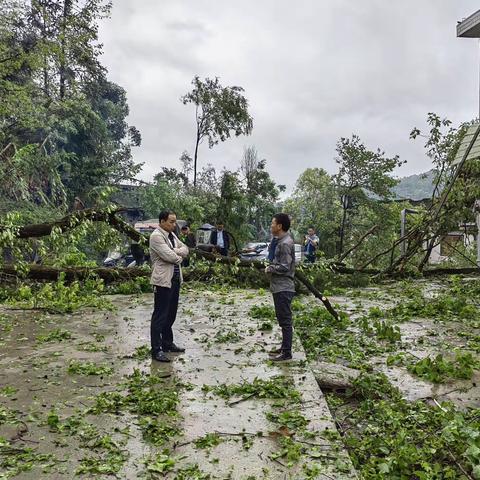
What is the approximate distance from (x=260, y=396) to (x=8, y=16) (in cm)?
1579

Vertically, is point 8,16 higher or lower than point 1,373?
higher

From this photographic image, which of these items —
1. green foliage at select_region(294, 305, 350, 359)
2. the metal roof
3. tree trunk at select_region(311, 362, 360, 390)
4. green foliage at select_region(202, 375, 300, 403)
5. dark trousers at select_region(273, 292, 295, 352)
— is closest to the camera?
green foliage at select_region(202, 375, 300, 403)

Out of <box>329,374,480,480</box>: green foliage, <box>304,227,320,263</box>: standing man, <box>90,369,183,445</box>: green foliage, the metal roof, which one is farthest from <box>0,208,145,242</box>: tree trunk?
the metal roof

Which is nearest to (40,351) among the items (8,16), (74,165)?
(8,16)

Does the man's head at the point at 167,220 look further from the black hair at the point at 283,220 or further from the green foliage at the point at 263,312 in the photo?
the green foliage at the point at 263,312

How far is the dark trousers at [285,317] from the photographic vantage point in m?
5.72

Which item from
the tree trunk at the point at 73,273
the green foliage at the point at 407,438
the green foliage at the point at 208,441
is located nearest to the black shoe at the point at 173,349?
the green foliage at the point at 407,438

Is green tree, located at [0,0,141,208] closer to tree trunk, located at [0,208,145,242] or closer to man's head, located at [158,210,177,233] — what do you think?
tree trunk, located at [0,208,145,242]

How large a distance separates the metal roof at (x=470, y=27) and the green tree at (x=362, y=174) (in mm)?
10156

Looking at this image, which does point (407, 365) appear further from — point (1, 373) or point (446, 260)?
point (446, 260)

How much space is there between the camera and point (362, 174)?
24.2 metres

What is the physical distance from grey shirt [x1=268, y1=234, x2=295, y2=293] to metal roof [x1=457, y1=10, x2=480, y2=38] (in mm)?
10199

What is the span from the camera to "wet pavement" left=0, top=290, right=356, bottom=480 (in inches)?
132

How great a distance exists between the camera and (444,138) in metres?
16.4
